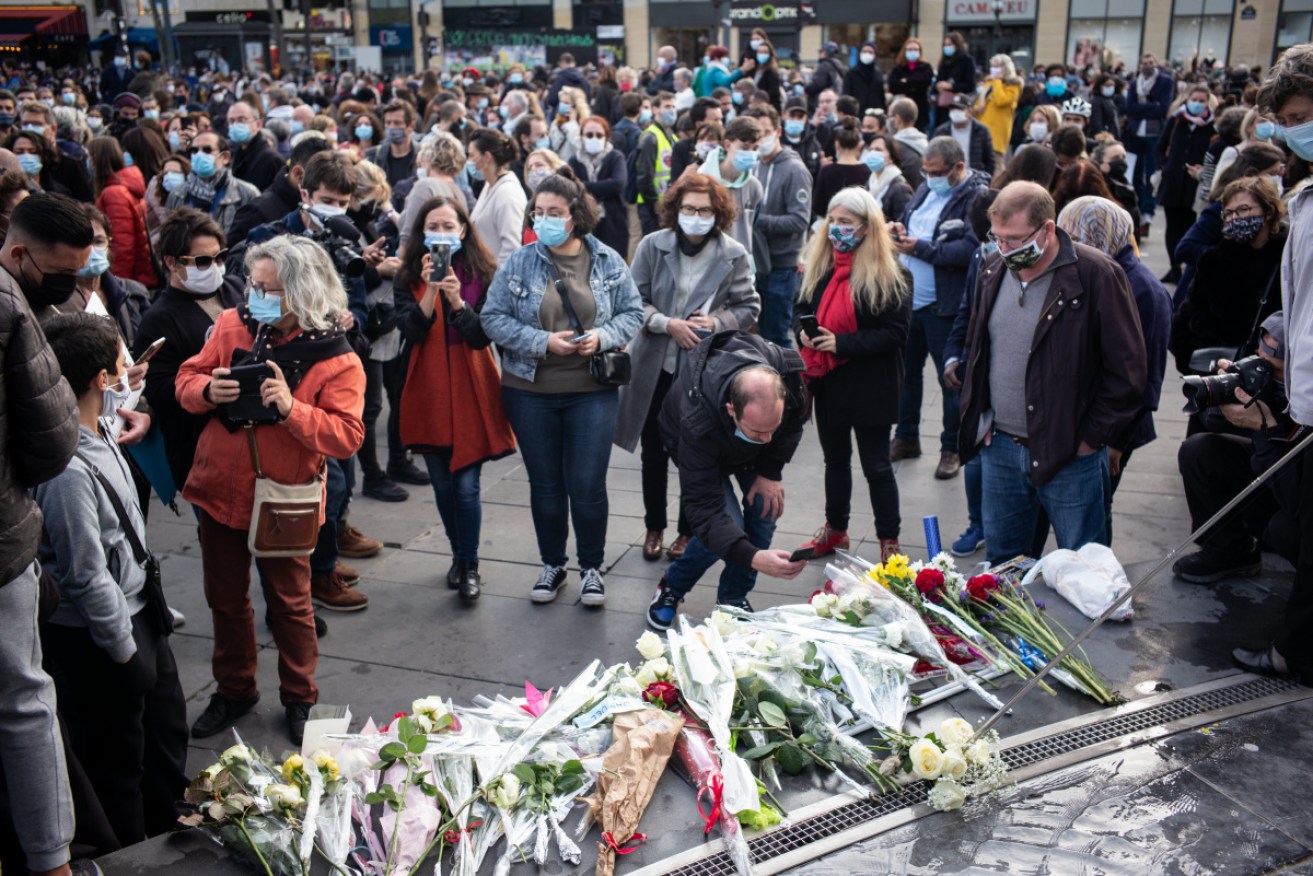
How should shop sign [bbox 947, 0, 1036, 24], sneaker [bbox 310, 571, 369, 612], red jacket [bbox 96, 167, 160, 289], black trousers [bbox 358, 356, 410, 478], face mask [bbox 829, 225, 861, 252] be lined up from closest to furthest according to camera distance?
sneaker [bbox 310, 571, 369, 612] < face mask [bbox 829, 225, 861, 252] < black trousers [bbox 358, 356, 410, 478] < red jacket [bbox 96, 167, 160, 289] < shop sign [bbox 947, 0, 1036, 24]

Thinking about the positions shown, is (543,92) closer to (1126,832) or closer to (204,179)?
(204,179)

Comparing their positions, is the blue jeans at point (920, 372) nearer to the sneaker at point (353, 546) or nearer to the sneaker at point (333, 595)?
the sneaker at point (353, 546)

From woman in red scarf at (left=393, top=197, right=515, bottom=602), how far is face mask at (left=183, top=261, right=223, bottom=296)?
846mm

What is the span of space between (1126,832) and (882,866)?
2.28 ft

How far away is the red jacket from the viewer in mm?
7352

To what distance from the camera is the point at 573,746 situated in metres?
3.29

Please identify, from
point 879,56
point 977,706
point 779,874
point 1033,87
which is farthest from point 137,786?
point 879,56

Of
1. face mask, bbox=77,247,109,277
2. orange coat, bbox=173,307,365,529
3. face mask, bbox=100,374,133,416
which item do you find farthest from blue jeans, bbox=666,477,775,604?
face mask, bbox=77,247,109,277

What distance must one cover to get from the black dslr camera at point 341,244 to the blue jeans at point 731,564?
214 cm

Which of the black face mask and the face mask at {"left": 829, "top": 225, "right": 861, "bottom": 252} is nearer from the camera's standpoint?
the black face mask

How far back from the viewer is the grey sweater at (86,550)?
315 cm

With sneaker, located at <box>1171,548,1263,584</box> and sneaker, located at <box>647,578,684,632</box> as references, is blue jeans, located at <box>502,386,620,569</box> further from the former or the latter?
sneaker, located at <box>1171,548,1263,584</box>

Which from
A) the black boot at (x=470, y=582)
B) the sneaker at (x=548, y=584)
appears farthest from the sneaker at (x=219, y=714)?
the sneaker at (x=548, y=584)

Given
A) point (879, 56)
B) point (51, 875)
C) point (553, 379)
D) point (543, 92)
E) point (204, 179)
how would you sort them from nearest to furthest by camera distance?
point (51, 875) < point (553, 379) < point (204, 179) < point (543, 92) < point (879, 56)
